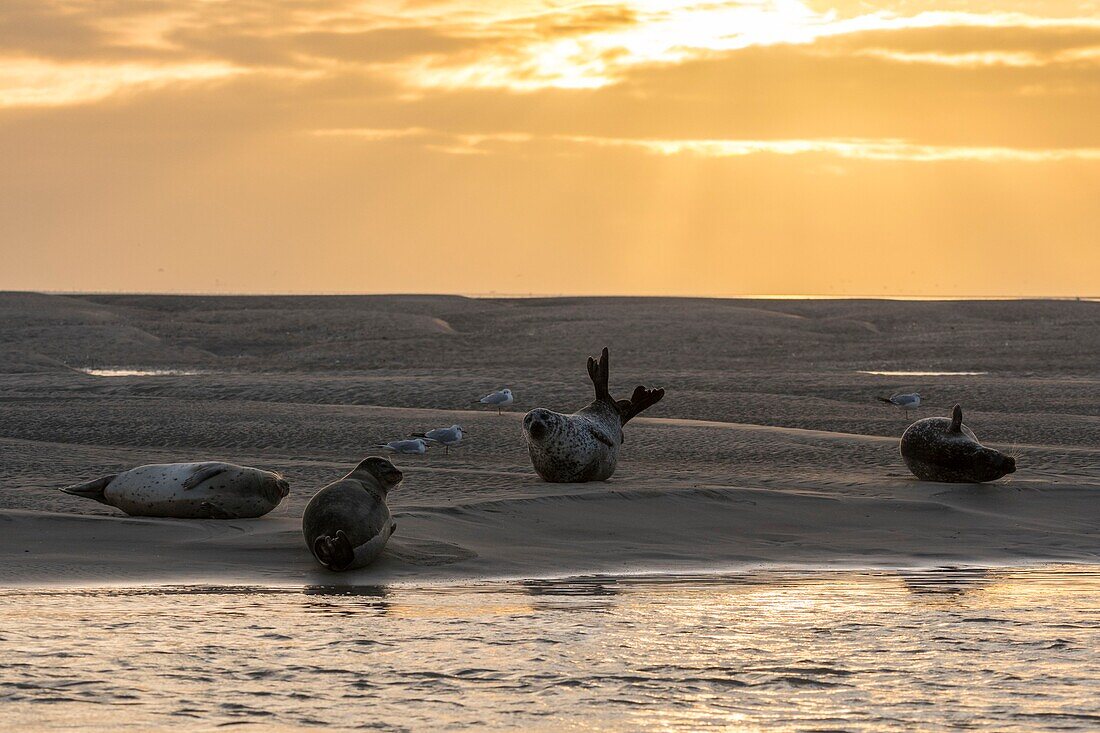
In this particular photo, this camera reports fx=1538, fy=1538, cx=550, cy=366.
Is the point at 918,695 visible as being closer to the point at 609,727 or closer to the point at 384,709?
the point at 609,727

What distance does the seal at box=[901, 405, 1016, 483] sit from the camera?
52.6 feet

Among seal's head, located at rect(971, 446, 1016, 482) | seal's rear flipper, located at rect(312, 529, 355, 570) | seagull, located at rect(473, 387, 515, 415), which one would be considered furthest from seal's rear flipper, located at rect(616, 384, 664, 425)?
seal's rear flipper, located at rect(312, 529, 355, 570)

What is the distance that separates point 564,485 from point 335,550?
15.3ft

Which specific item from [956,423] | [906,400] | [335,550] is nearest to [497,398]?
[906,400]

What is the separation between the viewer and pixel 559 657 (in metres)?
8.22

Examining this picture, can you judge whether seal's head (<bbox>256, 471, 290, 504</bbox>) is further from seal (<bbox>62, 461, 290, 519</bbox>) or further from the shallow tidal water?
the shallow tidal water

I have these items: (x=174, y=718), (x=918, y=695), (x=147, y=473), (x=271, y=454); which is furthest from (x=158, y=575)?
(x=271, y=454)

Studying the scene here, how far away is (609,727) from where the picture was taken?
6855mm

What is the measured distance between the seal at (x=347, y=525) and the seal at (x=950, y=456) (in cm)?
687

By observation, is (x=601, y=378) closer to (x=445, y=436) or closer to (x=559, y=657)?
(x=445, y=436)

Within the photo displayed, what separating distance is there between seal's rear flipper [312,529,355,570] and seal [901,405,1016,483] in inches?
296

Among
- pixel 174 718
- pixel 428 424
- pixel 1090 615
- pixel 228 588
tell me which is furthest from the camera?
pixel 428 424

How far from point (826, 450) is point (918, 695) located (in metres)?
11.2

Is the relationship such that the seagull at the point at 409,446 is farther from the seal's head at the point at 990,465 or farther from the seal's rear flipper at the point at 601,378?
the seal's head at the point at 990,465
